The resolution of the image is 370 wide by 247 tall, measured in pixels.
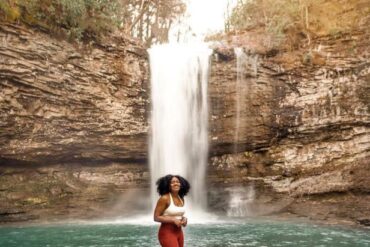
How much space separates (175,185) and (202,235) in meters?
8.36

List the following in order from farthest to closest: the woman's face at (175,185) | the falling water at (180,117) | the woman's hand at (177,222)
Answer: the falling water at (180,117) < the woman's face at (175,185) < the woman's hand at (177,222)

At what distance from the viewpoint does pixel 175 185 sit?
6465 mm

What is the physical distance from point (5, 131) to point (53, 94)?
2.56 metres

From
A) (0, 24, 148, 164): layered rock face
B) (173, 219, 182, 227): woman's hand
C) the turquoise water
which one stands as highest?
(0, 24, 148, 164): layered rock face

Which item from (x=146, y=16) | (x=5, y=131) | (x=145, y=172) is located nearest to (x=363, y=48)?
(x=145, y=172)

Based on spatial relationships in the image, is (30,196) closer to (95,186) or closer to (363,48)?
(95,186)

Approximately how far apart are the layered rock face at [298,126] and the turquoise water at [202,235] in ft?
11.6

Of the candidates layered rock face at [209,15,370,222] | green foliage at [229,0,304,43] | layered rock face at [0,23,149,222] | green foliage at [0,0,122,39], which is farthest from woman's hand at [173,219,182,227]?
green foliage at [229,0,304,43]

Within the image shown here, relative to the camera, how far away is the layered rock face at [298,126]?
65.5ft

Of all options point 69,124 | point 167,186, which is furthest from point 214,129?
point 167,186

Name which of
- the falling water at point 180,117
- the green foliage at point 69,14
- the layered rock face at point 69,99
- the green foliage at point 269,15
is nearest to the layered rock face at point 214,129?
the layered rock face at point 69,99

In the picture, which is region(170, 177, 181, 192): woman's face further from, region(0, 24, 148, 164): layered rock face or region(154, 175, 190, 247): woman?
region(0, 24, 148, 164): layered rock face

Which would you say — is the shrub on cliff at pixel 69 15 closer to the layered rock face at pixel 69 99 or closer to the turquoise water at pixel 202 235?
the layered rock face at pixel 69 99

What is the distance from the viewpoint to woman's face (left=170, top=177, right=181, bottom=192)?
645 centimetres
